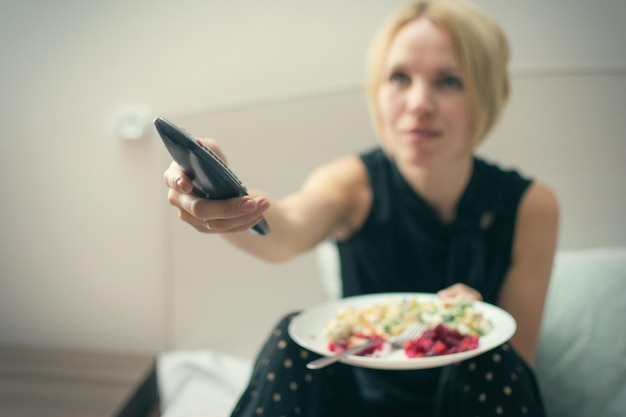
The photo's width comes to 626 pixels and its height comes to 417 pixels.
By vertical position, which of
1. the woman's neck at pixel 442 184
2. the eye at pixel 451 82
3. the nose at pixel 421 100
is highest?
the eye at pixel 451 82

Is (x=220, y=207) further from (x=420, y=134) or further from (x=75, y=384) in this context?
(x=75, y=384)

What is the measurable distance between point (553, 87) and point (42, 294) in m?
0.81

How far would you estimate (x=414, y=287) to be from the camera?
75 cm

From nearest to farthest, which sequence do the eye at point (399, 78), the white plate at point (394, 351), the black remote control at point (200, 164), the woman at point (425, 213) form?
the black remote control at point (200, 164)
the white plate at point (394, 351)
the woman at point (425, 213)
the eye at point (399, 78)

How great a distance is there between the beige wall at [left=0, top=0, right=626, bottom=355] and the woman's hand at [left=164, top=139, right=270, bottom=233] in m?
0.47

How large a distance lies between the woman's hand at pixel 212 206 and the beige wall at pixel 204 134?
47 centimetres

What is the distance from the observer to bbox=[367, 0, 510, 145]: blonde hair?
69 centimetres

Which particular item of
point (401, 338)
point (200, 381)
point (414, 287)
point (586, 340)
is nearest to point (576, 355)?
point (586, 340)

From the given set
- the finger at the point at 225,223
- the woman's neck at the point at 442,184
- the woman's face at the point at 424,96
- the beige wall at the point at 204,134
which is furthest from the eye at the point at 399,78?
the finger at the point at 225,223

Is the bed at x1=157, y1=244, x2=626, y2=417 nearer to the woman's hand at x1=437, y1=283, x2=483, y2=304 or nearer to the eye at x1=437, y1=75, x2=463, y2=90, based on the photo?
the woman's hand at x1=437, y1=283, x2=483, y2=304

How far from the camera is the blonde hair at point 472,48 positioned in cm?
69

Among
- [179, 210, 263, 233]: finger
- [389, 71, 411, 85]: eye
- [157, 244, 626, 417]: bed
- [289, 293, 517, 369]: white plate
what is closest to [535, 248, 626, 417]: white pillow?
[157, 244, 626, 417]: bed

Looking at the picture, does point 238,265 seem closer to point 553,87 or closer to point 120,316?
point 120,316

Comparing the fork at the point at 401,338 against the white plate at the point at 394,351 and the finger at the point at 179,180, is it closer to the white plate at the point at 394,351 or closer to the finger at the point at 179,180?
the white plate at the point at 394,351
